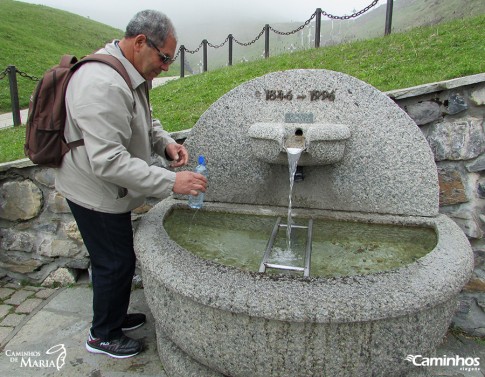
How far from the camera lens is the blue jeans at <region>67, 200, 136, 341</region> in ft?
7.61

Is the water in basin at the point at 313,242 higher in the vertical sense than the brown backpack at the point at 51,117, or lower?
lower

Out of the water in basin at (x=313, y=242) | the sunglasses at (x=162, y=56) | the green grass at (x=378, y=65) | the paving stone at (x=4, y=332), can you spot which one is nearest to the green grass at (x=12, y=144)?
the green grass at (x=378, y=65)

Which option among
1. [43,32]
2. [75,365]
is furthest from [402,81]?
[43,32]

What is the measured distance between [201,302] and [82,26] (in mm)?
23919

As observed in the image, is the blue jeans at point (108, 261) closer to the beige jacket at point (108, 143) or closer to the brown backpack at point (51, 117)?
the beige jacket at point (108, 143)

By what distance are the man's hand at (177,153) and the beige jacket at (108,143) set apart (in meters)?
0.30

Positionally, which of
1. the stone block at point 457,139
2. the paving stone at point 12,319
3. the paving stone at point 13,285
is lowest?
the paving stone at point 12,319

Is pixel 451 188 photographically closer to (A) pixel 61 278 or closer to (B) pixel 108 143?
(B) pixel 108 143

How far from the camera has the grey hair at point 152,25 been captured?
2.07 metres

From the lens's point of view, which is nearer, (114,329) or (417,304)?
(417,304)

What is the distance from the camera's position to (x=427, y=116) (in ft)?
9.53

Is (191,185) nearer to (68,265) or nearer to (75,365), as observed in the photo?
(75,365)

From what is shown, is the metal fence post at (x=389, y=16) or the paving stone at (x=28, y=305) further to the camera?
the metal fence post at (x=389, y=16)

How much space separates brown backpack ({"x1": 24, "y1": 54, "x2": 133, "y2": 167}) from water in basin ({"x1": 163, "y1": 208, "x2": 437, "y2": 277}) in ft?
2.54
